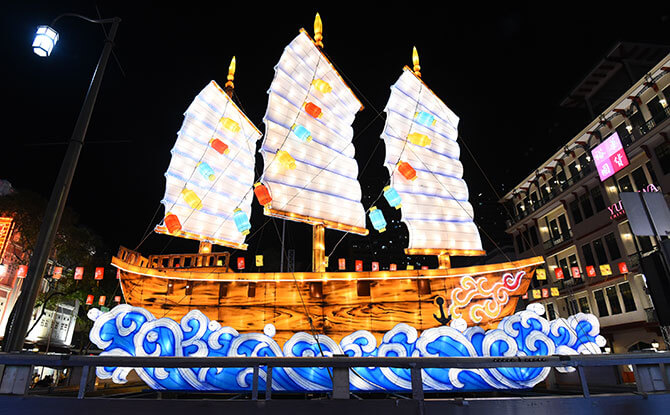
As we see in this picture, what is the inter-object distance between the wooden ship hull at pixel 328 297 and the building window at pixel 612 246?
1746cm

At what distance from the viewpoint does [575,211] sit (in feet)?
89.0

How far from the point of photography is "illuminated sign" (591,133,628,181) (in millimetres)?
18984

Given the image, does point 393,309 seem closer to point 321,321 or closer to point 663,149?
point 321,321

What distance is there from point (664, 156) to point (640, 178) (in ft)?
5.80

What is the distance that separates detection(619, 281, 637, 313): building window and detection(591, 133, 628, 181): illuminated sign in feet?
24.1

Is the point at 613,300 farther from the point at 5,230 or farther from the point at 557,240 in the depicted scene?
the point at 5,230

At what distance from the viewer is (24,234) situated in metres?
19.8

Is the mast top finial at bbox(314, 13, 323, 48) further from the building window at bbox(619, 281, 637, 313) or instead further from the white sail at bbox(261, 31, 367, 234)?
the building window at bbox(619, 281, 637, 313)

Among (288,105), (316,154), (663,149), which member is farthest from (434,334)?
(663,149)

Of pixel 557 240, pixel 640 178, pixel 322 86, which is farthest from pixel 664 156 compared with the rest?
pixel 322 86

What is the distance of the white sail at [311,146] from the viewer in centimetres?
1392

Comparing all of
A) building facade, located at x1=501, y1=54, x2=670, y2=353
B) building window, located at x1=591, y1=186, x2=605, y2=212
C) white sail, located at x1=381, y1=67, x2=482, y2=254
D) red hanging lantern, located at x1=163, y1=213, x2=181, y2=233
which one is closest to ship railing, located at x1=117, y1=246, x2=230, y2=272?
red hanging lantern, located at x1=163, y1=213, x2=181, y2=233

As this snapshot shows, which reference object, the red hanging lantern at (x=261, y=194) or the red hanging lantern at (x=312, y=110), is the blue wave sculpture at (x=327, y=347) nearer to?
the red hanging lantern at (x=261, y=194)

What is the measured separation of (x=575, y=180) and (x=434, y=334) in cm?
2619
